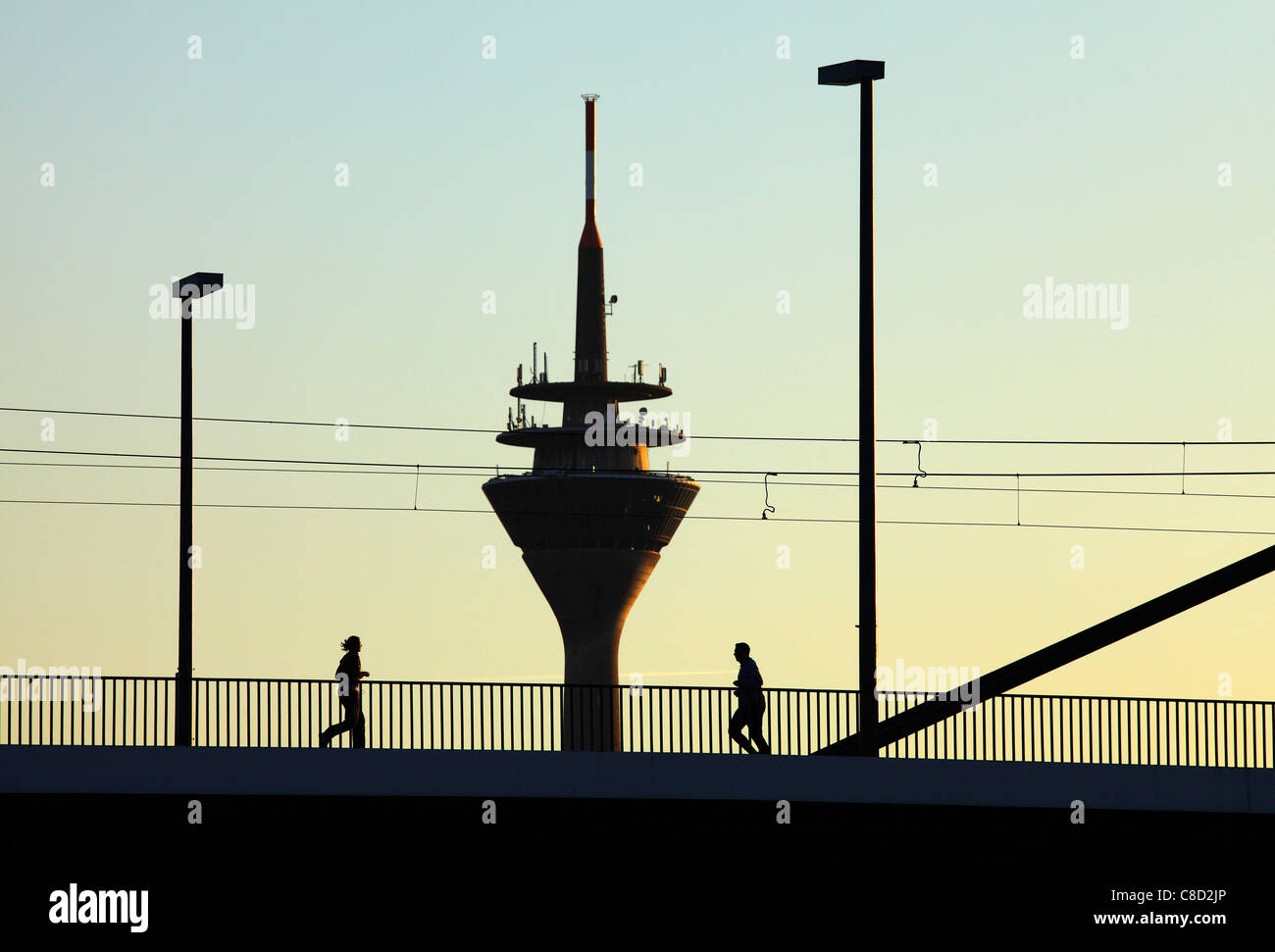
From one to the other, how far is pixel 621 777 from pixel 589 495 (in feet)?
394

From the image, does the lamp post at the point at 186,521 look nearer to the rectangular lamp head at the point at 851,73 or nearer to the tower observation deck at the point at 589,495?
the rectangular lamp head at the point at 851,73

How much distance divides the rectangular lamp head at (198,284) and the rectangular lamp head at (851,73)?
8873 mm

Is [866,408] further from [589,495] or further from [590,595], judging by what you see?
[590,595]

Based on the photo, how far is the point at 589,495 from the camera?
482 feet

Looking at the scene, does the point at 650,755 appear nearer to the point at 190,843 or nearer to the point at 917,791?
the point at 917,791

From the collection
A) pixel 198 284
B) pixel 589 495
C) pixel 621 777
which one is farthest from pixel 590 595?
pixel 621 777

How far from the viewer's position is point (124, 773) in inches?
1041

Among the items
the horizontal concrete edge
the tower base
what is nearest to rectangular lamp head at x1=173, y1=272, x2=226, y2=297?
the horizontal concrete edge

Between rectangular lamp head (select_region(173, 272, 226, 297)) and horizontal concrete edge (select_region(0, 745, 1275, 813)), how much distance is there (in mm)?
6965

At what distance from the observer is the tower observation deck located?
147m
